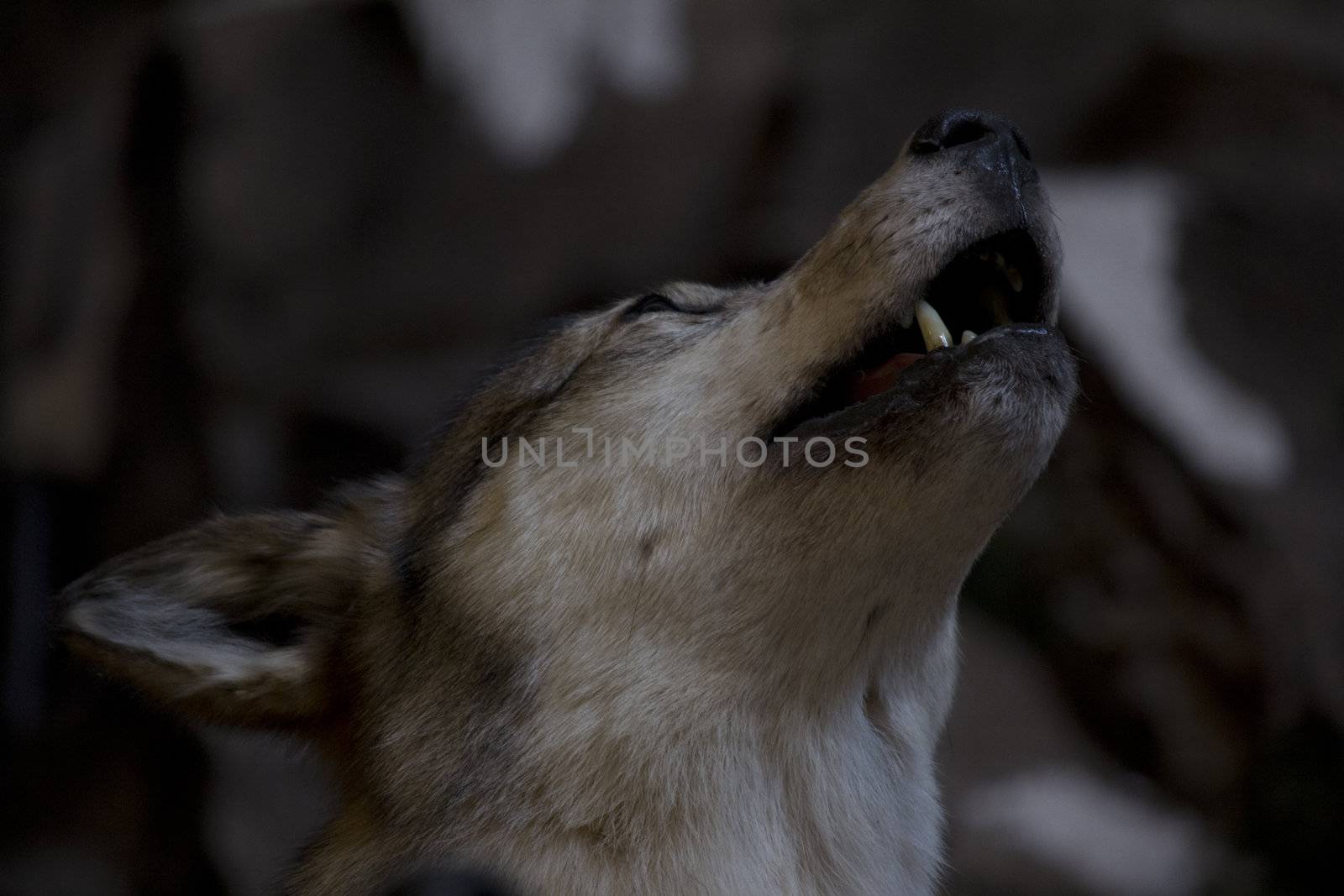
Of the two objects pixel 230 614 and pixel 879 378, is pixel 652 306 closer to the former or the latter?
pixel 879 378

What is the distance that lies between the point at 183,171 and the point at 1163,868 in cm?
560

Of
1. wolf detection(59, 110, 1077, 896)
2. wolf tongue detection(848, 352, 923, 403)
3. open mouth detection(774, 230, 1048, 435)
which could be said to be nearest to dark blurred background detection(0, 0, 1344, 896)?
wolf detection(59, 110, 1077, 896)

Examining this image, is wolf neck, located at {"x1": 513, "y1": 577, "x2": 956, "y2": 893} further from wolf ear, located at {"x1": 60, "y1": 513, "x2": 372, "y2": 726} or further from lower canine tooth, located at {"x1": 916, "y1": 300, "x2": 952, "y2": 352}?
wolf ear, located at {"x1": 60, "y1": 513, "x2": 372, "y2": 726}

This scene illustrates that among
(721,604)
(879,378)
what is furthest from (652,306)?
(721,604)

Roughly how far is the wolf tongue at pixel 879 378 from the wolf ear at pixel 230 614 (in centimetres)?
123

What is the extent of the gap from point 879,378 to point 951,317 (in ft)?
0.76

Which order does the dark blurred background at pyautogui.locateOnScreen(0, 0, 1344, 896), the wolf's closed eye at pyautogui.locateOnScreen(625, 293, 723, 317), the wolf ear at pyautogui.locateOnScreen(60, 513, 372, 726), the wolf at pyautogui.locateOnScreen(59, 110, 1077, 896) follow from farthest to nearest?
the dark blurred background at pyautogui.locateOnScreen(0, 0, 1344, 896) → the wolf's closed eye at pyautogui.locateOnScreen(625, 293, 723, 317) → the wolf ear at pyautogui.locateOnScreen(60, 513, 372, 726) → the wolf at pyautogui.locateOnScreen(59, 110, 1077, 896)

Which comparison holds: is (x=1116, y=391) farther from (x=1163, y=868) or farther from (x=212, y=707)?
(x=212, y=707)

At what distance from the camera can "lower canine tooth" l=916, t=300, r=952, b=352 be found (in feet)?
7.59

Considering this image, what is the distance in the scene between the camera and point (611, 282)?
6.29m

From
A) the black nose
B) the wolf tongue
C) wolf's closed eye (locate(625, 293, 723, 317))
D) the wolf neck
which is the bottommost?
the wolf neck

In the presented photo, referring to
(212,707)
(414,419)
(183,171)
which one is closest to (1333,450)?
(414,419)

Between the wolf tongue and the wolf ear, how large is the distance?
1.23 m

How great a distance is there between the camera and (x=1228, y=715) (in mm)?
5391
